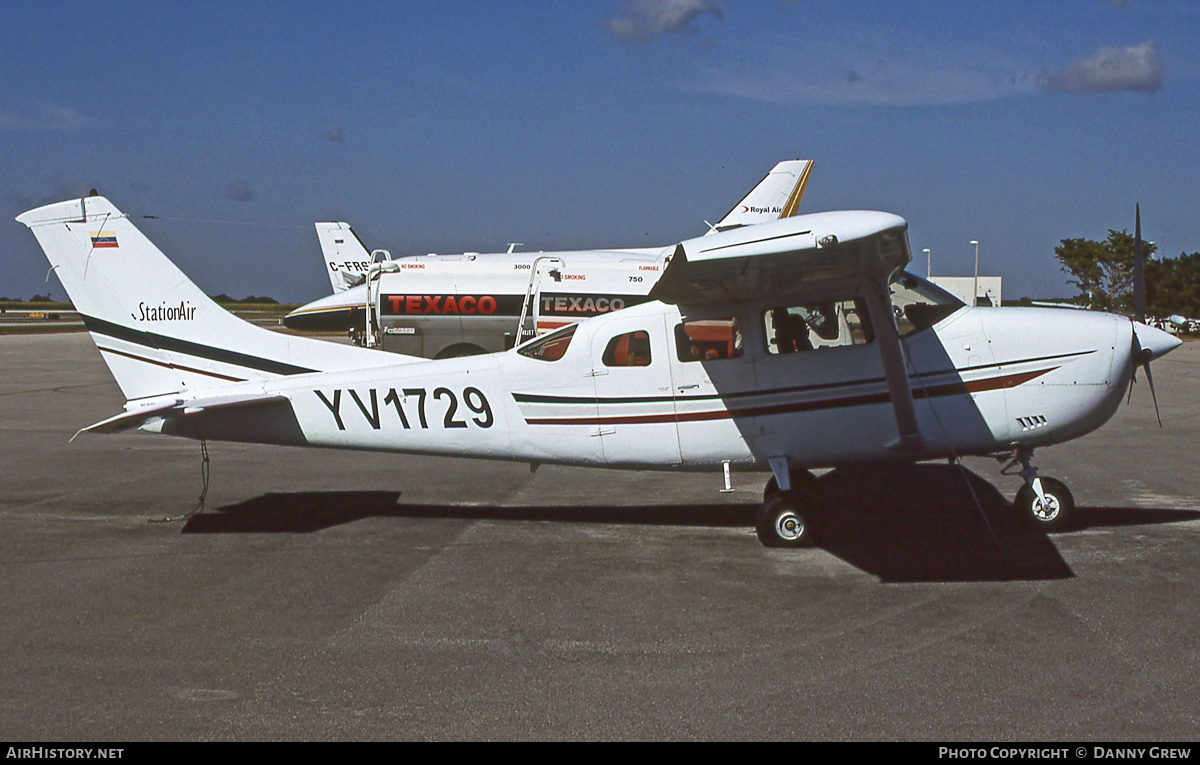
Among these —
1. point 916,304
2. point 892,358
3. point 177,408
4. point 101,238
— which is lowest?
point 177,408

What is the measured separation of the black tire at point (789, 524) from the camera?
748 centimetres

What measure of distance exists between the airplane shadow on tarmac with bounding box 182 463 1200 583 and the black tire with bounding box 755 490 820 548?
112 millimetres

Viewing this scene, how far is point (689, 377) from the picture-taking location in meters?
7.69

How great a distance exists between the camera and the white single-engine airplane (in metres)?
7.34

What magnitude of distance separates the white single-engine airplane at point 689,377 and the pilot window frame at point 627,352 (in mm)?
12

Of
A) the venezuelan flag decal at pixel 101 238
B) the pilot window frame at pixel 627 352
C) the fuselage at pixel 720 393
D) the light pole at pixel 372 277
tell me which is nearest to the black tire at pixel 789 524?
the fuselage at pixel 720 393

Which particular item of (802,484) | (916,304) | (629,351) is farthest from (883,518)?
(629,351)

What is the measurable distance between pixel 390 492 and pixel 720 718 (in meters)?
6.25

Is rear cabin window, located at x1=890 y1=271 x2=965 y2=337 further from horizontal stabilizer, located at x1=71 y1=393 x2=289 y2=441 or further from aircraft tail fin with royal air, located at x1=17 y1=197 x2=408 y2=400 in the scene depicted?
horizontal stabilizer, located at x1=71 y1=393 x2=289 y2=441

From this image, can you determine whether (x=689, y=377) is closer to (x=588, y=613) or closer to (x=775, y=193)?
(x=588, y=613)

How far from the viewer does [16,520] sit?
8.45 metres

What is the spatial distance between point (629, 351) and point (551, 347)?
26.7 inches

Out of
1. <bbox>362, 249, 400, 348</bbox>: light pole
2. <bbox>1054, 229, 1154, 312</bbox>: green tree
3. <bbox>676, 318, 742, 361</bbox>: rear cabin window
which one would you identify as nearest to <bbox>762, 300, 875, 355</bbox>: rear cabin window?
<bbox>676, 318, 742, 361</bbox>: rear cabin window

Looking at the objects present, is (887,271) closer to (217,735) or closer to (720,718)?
(720,718)
